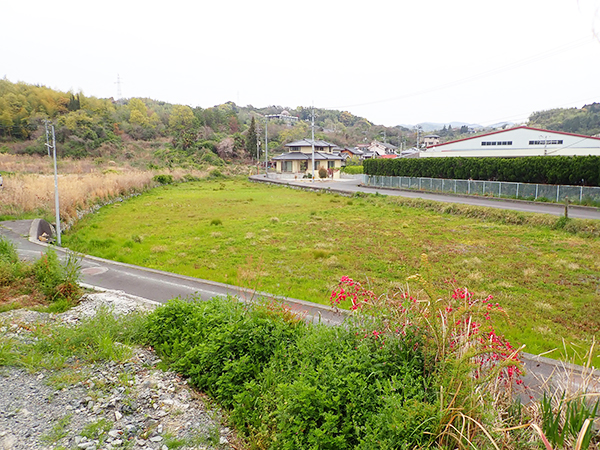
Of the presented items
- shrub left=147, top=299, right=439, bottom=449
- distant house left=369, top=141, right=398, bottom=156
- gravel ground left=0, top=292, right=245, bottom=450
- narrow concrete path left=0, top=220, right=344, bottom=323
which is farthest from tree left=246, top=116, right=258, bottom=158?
gravel ground left=0, top=292, right=245, bottom=450

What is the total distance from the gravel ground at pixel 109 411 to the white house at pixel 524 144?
4011 centimetres

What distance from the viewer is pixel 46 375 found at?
4.91 m

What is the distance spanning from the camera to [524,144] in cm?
4056

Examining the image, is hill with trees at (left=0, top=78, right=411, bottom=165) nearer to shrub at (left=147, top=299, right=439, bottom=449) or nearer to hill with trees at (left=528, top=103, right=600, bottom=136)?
hill with trees at (left=528, top=103, right=600, bottom=136)

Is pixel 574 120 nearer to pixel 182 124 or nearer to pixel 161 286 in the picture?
pixel 182 124

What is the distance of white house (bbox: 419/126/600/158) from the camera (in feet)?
120

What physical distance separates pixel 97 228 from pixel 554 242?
1790cm

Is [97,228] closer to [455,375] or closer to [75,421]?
[75,421]

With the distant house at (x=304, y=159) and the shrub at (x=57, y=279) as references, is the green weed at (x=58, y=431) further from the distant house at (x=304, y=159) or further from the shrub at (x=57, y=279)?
the distant house at (x=304, y=159)

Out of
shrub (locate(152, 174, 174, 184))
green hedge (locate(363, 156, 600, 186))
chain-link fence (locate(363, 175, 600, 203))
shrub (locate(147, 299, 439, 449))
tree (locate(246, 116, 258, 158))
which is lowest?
shrub (locate(147, 299, 439, 449))

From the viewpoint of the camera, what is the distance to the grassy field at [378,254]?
Result: 7922mm

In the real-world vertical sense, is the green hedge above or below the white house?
below

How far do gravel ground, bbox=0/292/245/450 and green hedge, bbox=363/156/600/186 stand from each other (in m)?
24.9

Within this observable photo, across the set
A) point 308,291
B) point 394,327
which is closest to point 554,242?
point 308,291
